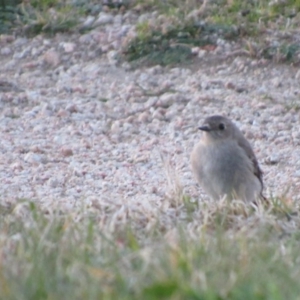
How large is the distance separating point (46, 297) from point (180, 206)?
8.43 feet

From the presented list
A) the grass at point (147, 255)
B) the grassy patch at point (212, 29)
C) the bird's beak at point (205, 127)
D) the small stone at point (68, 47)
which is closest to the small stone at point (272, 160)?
the bird's beak at point (205, 127)

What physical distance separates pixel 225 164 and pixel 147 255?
152 inches

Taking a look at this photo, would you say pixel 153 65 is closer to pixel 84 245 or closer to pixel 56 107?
pixel 56 107

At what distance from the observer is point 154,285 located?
441cm

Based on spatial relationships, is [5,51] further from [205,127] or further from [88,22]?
[205,127]

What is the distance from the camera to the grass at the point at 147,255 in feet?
14.8

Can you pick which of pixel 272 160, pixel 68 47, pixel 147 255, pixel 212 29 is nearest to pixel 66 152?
pixel 272 160

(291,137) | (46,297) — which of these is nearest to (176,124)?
(291,137)

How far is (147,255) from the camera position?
4848mm

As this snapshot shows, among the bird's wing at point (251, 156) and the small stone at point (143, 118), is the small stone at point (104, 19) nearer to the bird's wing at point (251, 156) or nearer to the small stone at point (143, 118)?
the small stone at point (143, 118)

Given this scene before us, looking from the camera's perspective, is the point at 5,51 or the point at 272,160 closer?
the point at 272,160

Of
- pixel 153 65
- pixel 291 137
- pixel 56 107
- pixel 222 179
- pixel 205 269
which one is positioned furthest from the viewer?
pixel 153 65

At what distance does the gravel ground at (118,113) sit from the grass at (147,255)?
233 centimetres

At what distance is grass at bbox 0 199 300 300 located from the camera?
14.8 ft
